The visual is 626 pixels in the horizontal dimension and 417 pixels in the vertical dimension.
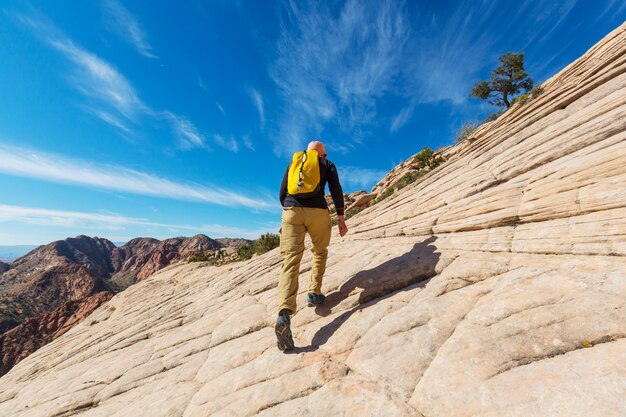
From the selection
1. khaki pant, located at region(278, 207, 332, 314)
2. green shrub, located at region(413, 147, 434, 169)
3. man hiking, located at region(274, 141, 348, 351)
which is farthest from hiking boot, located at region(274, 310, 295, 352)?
green shrub, located at region(413, 147, 434, 169)

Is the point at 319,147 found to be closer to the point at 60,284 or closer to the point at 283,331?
the point at 283,331

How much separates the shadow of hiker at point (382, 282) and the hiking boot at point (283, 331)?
283mm

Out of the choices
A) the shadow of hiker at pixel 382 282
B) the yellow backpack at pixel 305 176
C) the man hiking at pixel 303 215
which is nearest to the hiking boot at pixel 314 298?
the man hiking at pixel 303 215

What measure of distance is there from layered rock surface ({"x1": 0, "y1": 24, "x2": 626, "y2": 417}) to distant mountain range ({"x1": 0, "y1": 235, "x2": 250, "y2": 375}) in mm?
23194

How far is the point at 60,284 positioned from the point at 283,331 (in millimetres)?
137913

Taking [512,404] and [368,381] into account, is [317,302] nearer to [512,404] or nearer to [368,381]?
[368,381]

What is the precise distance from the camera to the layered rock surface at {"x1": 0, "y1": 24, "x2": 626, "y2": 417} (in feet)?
10.9

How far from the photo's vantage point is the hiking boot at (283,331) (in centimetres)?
515

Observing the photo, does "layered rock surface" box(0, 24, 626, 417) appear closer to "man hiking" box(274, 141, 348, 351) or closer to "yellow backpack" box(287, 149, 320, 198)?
"man hiking" box(274, 141, 348, 351)

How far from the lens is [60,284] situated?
341 feet

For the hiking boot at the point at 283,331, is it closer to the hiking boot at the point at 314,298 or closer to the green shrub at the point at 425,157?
the hiking boot at the point at 314,298

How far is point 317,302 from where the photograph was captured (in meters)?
6.64

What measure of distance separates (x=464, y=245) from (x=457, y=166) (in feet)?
28.2

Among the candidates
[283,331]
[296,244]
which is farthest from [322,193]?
[283,331]
